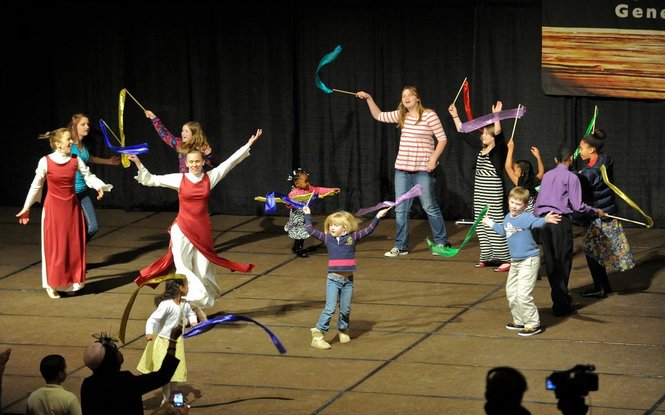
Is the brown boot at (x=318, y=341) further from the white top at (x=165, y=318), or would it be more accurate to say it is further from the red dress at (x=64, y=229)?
the red dress at (x=64, y=229)

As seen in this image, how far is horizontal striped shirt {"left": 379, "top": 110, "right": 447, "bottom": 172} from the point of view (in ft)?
42.5

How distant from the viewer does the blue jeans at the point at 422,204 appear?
42.8 feet

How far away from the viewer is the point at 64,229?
1193cm

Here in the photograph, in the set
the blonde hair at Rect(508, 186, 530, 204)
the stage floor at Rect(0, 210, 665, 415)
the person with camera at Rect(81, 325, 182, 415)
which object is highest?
the blonde hair at Rect(508, 186, 530, 204)

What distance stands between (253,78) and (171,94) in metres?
1.05

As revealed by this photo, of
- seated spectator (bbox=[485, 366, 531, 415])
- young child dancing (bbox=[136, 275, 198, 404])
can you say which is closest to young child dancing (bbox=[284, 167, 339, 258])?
young child dancing (bbox=[136, 275, 198, 404])

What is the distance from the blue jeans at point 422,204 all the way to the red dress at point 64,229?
319 centimetres

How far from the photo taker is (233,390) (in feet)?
29.3

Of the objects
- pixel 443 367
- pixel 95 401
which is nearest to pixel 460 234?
pixel 443 367

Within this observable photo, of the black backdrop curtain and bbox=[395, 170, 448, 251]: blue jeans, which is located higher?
the black backdrop curtain

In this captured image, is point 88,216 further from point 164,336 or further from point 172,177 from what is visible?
point 164,336


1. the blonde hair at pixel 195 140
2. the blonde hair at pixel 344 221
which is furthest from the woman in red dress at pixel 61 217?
the blonde hair at pixel 344 221

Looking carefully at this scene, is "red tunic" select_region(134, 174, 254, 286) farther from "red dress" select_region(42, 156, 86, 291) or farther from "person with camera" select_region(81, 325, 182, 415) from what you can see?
"person with camera" select_region(81, 325, 182, 415)

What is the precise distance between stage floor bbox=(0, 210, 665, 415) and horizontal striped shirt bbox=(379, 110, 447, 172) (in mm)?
951
